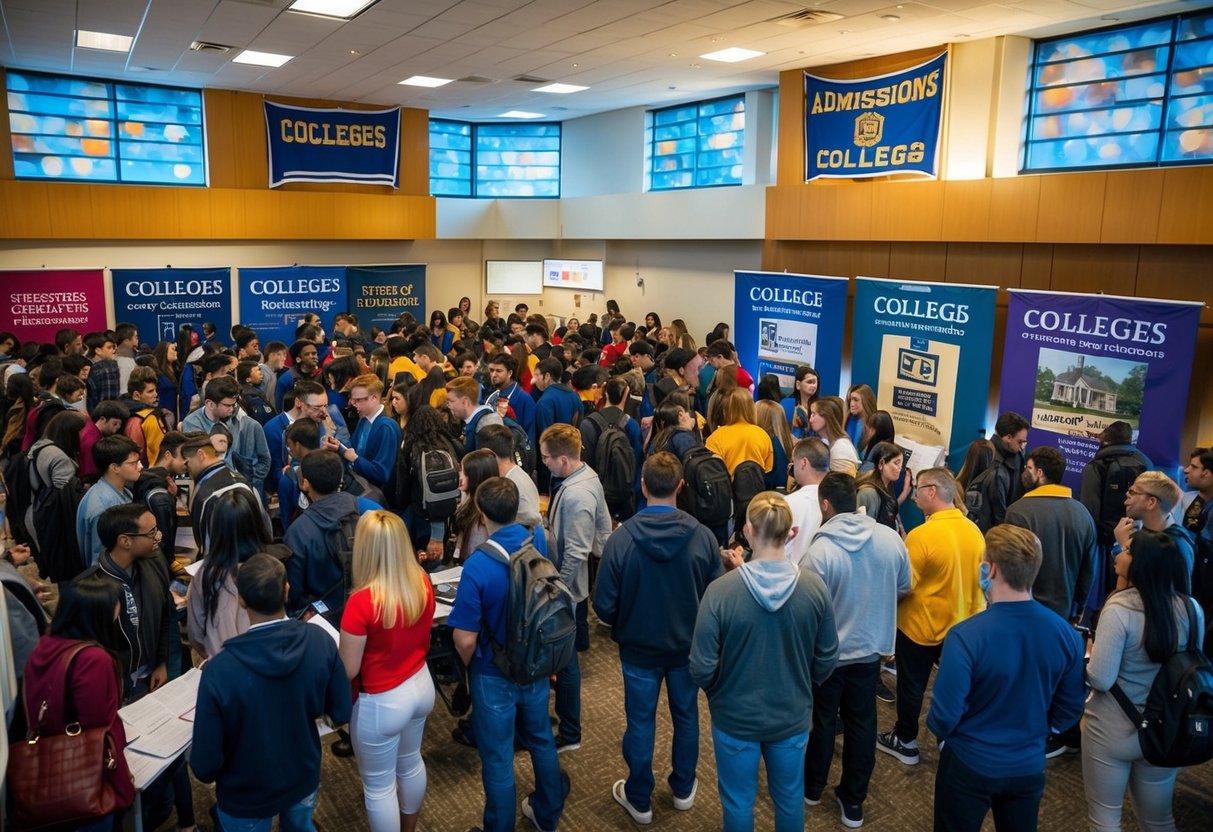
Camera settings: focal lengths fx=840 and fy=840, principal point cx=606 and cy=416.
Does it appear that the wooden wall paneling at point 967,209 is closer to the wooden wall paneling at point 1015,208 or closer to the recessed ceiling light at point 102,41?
the wooden wall paneling at point 1015,208

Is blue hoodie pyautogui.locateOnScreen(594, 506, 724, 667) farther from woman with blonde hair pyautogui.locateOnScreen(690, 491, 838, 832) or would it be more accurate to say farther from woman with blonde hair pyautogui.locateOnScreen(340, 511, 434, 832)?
woman with blonde hair pyautogui.locateOnScreen(340, 511, 434, 832)

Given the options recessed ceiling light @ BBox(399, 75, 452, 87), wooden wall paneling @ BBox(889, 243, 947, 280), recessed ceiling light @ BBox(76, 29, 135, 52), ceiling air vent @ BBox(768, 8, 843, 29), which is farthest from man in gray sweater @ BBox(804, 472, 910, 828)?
recessed ceiling light @ BBox(399, 75, 452, 87)

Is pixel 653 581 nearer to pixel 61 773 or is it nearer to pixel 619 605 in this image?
pixel 619 605

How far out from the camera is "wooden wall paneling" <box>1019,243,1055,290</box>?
303 inches

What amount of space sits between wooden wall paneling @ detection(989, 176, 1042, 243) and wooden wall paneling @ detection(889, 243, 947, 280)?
75 cm

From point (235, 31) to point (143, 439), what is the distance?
464cm

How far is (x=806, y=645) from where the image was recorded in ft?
9.94

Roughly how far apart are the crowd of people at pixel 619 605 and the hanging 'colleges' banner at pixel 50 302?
594cm

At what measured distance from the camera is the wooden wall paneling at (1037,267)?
7.68m

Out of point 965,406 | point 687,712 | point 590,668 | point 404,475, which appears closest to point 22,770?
point 687,712

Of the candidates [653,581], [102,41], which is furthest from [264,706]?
[102,41]

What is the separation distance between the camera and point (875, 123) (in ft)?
29.8

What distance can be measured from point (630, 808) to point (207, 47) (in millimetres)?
8586

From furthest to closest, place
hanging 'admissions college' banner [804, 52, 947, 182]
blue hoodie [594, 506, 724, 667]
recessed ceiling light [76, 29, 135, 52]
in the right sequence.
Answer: hanging 'admissions college' banner [804, 52, 947, 182] < recessed ceiling light [76, 29, 135, 52] < blue hoodie [594, 506, 724, 667]
